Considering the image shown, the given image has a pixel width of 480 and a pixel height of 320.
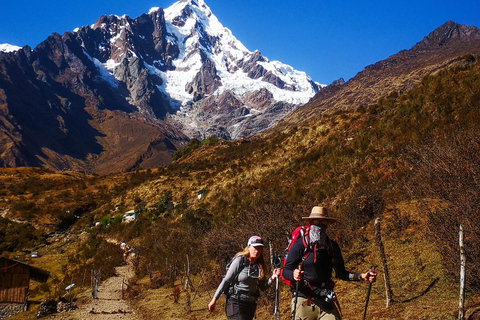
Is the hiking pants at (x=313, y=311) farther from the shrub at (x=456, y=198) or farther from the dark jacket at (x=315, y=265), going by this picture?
the shrub at (x=456, y=198)

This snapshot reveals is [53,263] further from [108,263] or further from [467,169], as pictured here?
[467,169]

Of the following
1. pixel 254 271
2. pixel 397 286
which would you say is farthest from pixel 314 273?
pixel 397 286

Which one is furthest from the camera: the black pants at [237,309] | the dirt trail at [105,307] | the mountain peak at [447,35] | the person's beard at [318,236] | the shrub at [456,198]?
the mountain peak at [447,35]

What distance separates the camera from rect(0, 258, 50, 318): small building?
48.8 feet

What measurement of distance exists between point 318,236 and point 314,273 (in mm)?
436

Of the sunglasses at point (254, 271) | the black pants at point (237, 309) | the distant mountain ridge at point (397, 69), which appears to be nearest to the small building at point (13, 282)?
the black pants at point (237, 309)

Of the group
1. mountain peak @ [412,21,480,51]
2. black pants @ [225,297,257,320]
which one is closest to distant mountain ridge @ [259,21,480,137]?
mountain peak @ [412,21,480,51]

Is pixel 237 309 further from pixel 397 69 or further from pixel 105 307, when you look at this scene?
pixel 397 69

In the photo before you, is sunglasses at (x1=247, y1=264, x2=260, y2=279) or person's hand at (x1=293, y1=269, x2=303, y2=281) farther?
sunglasses at (x1=247, y1=264, x2=260, y2=279)

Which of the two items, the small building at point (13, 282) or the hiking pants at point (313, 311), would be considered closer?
the hiking pants at point (313, 311)

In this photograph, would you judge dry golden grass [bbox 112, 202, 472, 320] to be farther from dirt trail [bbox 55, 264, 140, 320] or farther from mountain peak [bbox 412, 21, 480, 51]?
mountain peak [bbox 412, 21, 480, 51]

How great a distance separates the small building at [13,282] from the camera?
586 inches

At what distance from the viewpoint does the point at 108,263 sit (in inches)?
854

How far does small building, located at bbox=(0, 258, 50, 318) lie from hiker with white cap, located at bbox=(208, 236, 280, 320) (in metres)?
15.6
